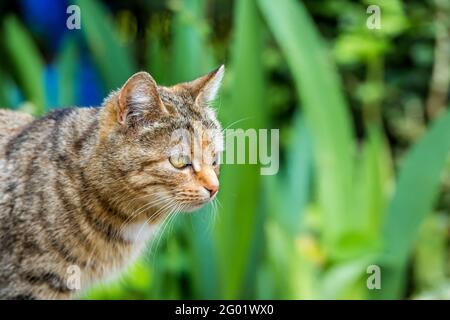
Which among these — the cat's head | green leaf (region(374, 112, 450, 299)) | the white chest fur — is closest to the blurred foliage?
green leaf (region(374, 112, 450, 299))

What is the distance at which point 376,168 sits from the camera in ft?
5.71

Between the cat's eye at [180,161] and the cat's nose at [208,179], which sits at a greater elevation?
the cat's eye at [180,161]

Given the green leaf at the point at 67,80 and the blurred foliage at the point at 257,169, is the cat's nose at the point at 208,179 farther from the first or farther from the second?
the green leaf at the point at 67,80

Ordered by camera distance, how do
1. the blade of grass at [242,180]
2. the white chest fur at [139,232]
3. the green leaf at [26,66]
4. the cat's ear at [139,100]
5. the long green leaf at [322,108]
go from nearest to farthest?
the cat's ear at [139,100] < the white chest fur at [139,232] < the blade of grass at [242,180] < the long green leaf at [322,108] < the green leaf at [26,66]

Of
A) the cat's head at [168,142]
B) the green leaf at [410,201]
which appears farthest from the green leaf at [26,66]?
the cat's head at [168,142]

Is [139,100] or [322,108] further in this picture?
[322,108]

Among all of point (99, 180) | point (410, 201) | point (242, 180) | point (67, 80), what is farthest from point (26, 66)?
point (99, 180)

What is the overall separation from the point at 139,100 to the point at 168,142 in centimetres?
5

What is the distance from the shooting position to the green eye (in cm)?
86

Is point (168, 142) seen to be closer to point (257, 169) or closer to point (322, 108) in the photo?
point (257, 169)

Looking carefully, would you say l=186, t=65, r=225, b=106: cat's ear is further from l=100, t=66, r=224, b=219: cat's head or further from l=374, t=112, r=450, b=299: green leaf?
l=374, t=112, r=450, b=299: green leaf

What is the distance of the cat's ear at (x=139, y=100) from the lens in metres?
0.80

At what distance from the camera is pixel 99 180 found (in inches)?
35.3

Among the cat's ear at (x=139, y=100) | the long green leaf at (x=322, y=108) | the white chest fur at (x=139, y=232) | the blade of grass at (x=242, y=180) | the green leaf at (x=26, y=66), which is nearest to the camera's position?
the cat's ear at (x=139, y=100)
